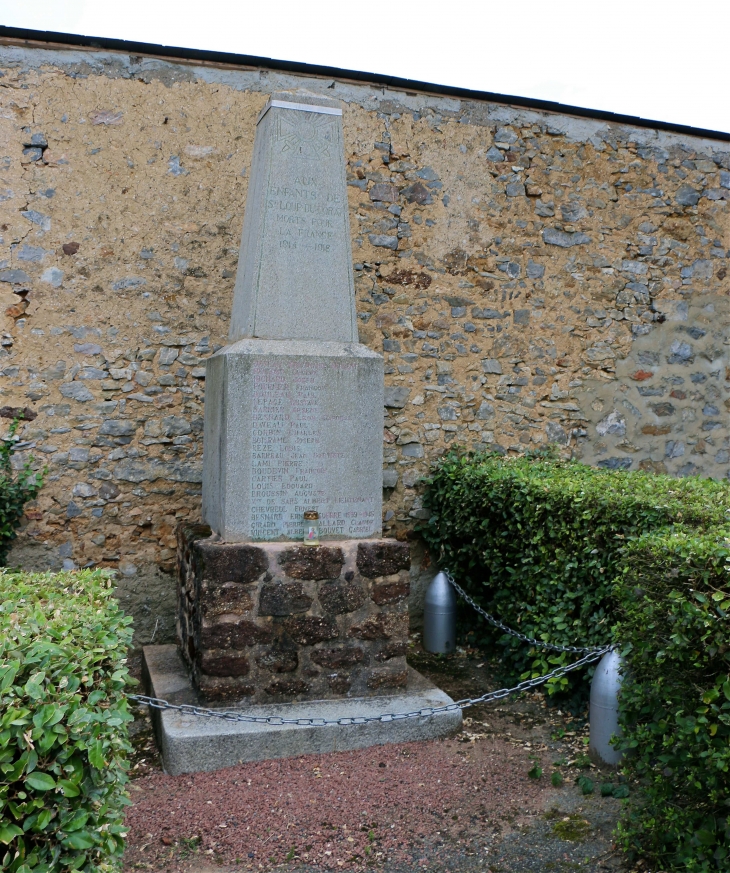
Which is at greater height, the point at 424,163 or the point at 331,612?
the point at 424,163

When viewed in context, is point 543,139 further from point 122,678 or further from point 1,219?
point 122,678

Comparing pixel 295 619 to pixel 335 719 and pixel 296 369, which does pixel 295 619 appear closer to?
pixel 335 719

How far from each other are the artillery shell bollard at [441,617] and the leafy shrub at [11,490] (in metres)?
2.80

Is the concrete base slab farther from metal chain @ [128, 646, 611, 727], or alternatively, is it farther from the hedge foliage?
the hedge foliage

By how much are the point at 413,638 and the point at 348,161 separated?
12.0 feet

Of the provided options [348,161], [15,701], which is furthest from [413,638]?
[15,701]

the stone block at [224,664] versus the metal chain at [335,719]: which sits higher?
the stone block at [224,664]

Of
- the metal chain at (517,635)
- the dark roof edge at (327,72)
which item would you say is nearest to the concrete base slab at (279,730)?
the metal chain at (517,635)

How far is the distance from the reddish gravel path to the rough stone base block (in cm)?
Result: 43

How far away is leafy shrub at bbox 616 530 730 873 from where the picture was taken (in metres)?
2.48

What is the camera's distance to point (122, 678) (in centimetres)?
208

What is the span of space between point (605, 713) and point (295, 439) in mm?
2037

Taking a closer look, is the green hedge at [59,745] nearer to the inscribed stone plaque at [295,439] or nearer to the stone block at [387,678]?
the inscribed stone plaque at [295,439]

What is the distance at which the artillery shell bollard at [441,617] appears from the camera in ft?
18.2
